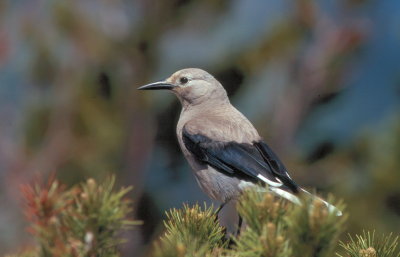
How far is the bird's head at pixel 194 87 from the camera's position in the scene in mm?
3420

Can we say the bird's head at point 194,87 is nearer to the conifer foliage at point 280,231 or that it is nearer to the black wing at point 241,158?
the black wing at point 241,158

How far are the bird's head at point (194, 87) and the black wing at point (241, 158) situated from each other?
399 mm

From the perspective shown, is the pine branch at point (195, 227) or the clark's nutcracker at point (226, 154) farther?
the clark's nutcracker at point (226, 154)

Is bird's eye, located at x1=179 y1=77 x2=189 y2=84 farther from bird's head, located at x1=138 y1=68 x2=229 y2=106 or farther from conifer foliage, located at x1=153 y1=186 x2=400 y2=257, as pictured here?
conifer foliage, located at x1=153 y1=186 x2=400 y2=257

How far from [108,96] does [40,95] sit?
596 mm

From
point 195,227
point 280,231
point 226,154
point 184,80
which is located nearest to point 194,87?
Answer: point 184,80

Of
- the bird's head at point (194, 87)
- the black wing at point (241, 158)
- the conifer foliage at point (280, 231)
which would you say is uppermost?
the conifer foliage at point (280, 231)

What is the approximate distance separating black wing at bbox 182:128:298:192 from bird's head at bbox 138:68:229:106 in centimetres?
40

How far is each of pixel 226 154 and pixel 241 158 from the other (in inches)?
4.0

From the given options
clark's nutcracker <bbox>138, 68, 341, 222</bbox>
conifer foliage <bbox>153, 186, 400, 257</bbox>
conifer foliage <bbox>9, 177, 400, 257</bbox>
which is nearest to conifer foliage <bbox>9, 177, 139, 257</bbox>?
conifer foliage <bbox>9, 177, 400, 257</bbox>

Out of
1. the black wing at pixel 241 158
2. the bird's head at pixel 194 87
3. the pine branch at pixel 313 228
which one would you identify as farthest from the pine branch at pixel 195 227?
the bird's head at pixel 194 87

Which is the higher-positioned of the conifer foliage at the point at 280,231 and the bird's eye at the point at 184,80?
the conifer foliage at the point at 280,231

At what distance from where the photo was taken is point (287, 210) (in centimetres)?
133

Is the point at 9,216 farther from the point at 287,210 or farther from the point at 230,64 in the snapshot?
the point at 287,210
